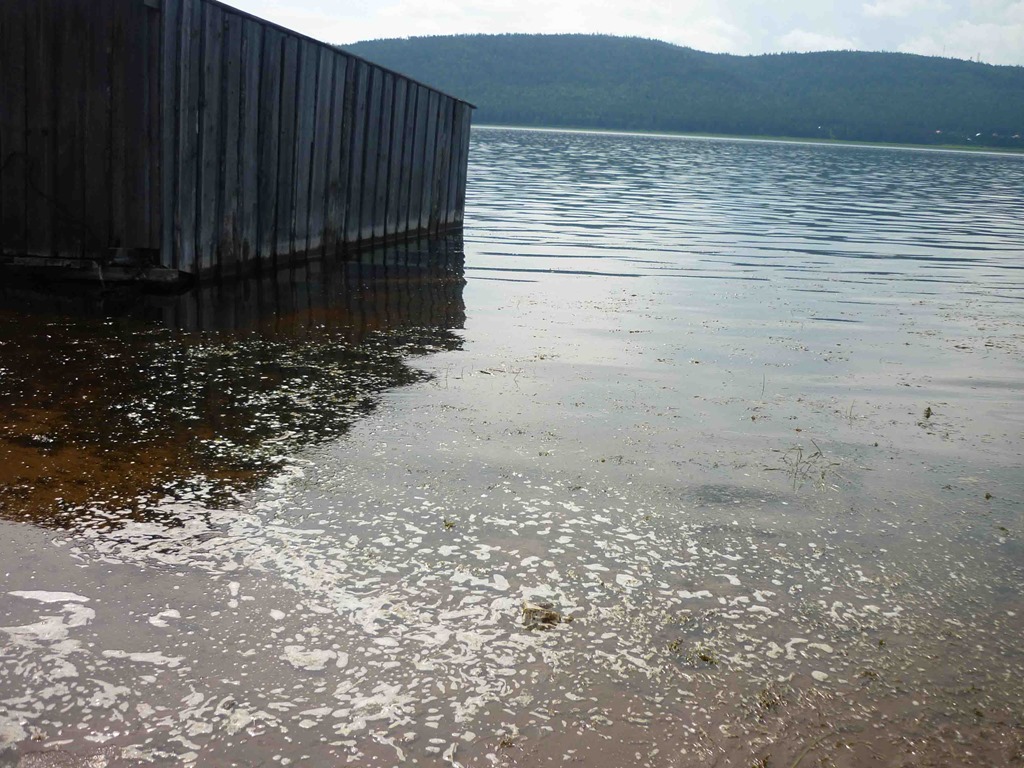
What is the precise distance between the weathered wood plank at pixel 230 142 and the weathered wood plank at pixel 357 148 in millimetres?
2533

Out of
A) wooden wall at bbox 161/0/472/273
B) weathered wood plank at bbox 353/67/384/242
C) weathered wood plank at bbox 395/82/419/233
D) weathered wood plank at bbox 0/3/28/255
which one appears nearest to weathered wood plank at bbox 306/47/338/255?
wooden wall at bbox 161/0/472/273

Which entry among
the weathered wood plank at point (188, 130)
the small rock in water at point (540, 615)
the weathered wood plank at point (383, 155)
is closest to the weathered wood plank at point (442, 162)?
the weathered wood plank at point (383, 155)

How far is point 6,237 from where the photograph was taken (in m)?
8.76

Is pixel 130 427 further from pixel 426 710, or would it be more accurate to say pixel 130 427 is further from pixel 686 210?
pixel 686 210

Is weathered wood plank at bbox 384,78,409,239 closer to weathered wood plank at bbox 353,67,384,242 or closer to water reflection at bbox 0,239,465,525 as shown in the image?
weathered wood plank at bbox 353,67,384,242

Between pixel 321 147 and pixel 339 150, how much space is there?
1.55 ft

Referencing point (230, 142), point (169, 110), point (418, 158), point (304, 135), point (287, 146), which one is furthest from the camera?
point (418, 158)

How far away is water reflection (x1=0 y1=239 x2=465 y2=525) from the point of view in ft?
13.6

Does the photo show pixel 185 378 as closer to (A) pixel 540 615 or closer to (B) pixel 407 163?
(A) pixel 540 615

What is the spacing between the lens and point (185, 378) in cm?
580

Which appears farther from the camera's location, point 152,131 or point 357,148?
point 357,148

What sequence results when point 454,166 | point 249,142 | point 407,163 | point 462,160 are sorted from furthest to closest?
point 462,160 → point 454,166 → point 407,163 → point 249,142

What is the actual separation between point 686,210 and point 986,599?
18564mm

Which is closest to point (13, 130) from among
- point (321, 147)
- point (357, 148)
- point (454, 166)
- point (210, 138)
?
point (210, 138)
